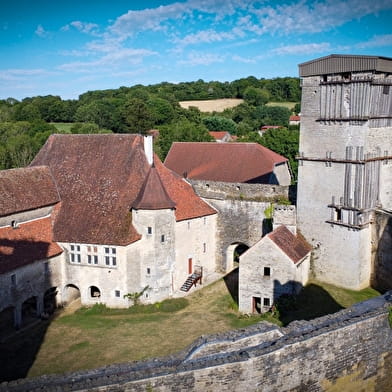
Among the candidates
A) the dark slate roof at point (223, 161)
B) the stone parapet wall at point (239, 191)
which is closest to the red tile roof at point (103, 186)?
the stone parapet wall at point (239, 191)

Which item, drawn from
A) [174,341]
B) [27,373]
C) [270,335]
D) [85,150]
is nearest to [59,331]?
[27,373]

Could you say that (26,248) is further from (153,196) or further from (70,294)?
(153,196)

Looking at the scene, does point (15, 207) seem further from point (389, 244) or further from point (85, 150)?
point (389, 244)

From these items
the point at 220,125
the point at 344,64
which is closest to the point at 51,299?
the point at 344,64

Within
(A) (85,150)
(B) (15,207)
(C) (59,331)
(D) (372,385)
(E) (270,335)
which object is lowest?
(C) (59,331)

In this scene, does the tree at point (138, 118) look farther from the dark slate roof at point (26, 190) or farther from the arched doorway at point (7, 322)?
the arched doorway at point (7, 322)

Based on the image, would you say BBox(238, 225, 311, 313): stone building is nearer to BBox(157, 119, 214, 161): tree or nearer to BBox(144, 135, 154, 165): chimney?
BBox(144, 135, 154, 165): chimney
